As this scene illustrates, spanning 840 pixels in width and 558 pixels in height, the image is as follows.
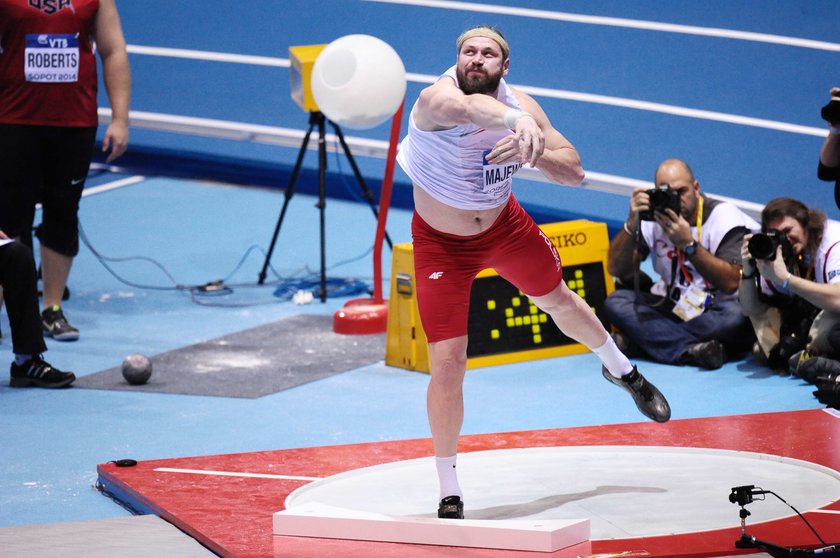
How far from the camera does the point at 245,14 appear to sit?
1166cm

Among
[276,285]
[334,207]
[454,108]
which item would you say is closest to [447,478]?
[454,108]

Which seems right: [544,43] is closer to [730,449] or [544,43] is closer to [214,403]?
[214,403]

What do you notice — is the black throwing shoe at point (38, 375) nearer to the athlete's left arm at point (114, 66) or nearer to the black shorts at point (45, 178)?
the black shorts at point (45, 178)

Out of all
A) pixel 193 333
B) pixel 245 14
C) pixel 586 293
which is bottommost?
pixel 193 333

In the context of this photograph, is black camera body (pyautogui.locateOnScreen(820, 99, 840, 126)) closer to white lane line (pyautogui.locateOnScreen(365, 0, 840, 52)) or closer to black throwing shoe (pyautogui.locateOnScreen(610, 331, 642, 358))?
black throwing shoe (pyautogui.locateOnScreen(610, 331, 642, 358))

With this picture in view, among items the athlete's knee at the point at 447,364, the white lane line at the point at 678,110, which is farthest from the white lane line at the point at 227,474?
the white lane line at the point at 678,110

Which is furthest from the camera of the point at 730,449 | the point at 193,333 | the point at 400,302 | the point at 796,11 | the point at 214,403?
the point at 796,11

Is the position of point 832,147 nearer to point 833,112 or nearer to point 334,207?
point 833,112

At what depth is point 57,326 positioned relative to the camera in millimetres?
7121

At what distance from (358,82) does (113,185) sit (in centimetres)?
462

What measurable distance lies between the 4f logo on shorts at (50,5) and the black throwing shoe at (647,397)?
3.47 m

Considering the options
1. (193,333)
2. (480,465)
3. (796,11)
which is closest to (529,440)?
(480,465)

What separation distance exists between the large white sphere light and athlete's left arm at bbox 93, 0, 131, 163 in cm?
99

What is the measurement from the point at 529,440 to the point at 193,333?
2661 millimetres
